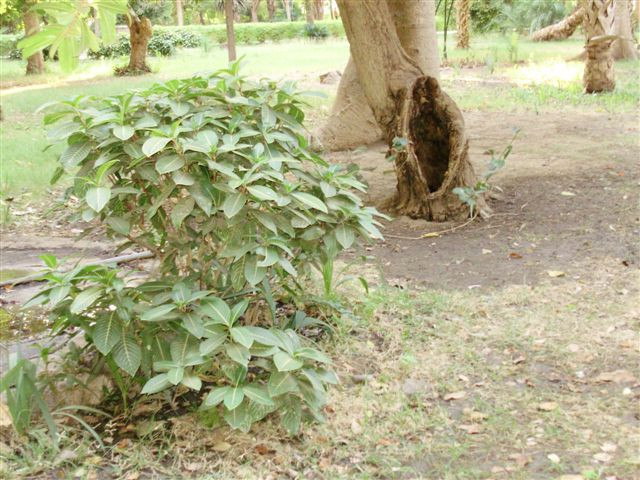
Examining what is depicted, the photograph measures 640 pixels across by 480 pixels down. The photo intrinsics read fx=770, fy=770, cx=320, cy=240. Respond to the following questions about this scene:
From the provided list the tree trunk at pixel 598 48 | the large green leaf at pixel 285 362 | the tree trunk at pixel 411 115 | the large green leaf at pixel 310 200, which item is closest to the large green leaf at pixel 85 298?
the large green leaf at pixel 285 362

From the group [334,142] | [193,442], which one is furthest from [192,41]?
[193,442]

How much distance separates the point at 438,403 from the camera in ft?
11.3

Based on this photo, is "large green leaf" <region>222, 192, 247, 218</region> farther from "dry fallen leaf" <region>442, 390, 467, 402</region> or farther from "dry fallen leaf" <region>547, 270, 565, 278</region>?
"dry fallen leaf" <region>547, 270, 565, 278</region>

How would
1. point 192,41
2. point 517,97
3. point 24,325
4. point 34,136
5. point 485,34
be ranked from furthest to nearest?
point 192,41, point 485,34, point 517,97, point 34,136, point 24,325

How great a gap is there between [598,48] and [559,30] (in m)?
12.7

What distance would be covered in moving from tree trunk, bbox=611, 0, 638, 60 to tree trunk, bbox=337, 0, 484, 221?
9.49 metres

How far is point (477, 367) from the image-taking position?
12.2ft

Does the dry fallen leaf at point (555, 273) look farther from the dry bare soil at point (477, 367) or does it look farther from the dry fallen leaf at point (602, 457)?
the dry fallen leaf at point (602, 457)

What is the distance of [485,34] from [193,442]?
25979 millimetres

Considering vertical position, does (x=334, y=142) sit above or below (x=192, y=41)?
below

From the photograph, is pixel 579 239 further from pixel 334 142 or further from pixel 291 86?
pixel 334 142

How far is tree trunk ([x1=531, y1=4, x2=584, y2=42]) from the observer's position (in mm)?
22828

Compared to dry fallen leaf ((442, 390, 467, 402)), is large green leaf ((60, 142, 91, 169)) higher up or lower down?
higher up

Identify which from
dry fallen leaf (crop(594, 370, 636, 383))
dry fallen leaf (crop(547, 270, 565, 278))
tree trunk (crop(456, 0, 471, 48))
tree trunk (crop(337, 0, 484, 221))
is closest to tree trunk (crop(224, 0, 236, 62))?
tree trunk (crop(337, 0, 484, 221))
